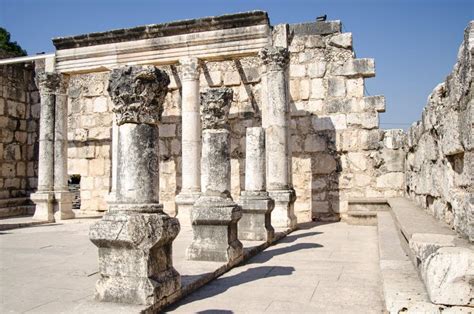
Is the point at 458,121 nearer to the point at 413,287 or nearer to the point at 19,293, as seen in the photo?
the point at 413,287

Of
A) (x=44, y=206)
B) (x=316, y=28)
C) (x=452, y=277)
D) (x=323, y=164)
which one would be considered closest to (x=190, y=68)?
(x=316, y=28)

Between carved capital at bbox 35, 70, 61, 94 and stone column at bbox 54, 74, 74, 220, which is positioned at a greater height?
carved capital at bbox 35, 70, 61, 94

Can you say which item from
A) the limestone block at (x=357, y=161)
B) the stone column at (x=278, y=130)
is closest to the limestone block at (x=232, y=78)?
the stone column at (x=278, y=130)

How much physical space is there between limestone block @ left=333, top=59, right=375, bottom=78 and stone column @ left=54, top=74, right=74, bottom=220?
8.04 m

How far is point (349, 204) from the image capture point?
10609 mm

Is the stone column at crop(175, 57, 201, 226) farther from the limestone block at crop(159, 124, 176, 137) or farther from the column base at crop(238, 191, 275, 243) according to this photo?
the column base at crop(238, 191, 275, 243)

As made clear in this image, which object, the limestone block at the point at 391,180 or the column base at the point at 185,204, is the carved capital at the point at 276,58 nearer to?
the column base at the point at 185,204

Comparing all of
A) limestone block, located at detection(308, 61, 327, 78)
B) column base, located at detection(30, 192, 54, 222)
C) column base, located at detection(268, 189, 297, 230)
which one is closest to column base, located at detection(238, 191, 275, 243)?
column base, located at detection(268, 189, 297, 230)

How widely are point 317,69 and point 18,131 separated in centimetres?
1065

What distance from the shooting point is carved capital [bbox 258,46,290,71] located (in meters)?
10.1

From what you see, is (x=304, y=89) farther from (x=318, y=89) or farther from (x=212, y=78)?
(x=212, y=78)

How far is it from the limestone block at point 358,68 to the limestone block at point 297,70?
3.12ft

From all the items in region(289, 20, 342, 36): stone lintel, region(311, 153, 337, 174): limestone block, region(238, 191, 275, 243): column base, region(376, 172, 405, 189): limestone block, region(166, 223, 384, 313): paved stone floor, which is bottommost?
region(166, 223, 384, 313): paved stone floor

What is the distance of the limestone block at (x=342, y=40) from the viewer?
37.7 feet
